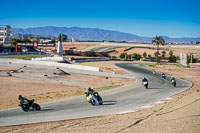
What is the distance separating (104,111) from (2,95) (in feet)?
33.9

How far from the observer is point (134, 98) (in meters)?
22.5

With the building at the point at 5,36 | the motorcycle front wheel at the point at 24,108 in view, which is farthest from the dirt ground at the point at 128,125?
the building at the point at 5,36

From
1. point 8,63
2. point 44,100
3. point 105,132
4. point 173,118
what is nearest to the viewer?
point 105,132

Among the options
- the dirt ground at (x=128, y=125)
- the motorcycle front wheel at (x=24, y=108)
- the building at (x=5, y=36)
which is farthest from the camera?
the building at (x=5, y=36)

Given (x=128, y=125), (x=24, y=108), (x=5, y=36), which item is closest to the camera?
(x=128, y=125)

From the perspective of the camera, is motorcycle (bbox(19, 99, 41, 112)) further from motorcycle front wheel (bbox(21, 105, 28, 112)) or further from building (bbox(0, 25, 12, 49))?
building (bbox(0, 25, 12, 49))

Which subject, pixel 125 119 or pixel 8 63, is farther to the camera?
pixel 8 63

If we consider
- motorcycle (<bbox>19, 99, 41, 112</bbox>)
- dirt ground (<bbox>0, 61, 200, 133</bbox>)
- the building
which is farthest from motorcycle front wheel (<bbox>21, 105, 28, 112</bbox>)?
the building

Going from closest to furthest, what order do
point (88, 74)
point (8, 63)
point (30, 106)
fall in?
point (30, 106) < point (88, 74) < point (8, 63)

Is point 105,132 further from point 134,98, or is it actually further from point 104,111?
point 134,98

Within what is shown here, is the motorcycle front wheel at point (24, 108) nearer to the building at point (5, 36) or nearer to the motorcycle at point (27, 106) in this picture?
the motorcycle at point (27, 106)

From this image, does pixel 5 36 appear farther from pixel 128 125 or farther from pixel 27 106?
pixel 128 125

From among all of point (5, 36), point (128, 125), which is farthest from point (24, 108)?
point (5, 36)

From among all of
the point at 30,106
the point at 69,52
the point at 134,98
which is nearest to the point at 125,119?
the point at 30,106
